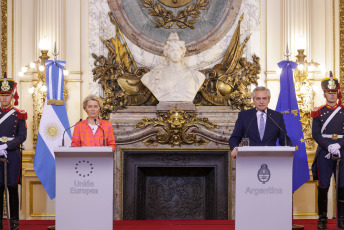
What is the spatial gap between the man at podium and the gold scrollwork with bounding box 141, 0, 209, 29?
3019mm

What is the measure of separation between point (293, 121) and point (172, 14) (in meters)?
2.56

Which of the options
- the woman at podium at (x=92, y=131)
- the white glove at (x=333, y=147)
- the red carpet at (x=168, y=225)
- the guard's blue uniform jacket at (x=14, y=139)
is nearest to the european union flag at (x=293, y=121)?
the red carpet at (x=168, y=225)

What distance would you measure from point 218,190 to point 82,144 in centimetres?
285

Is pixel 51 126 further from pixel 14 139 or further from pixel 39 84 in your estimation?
pixel 39 84

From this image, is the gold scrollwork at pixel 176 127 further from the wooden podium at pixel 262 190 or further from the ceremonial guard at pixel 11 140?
the wooden podium at pixel 262 190

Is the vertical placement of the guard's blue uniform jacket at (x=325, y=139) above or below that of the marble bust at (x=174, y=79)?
below

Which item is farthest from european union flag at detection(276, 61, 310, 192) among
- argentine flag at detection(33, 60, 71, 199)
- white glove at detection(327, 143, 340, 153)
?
argentine flag at detection(33, 60, 71, 199)

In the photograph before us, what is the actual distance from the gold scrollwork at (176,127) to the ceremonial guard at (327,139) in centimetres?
183

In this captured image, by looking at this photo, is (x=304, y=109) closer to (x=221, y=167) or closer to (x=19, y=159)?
(x=221, y=167)

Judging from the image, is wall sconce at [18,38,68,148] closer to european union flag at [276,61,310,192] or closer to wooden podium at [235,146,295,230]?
european union flag at [276,61,310,192]

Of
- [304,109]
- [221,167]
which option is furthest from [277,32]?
[221,167]

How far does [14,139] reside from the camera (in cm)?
619

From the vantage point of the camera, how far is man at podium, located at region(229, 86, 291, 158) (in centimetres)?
563

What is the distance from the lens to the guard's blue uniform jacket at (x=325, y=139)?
6.29m
